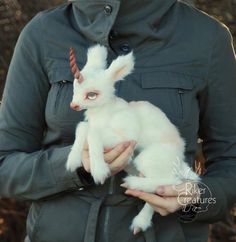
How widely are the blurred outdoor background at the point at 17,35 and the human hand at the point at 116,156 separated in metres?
1.76

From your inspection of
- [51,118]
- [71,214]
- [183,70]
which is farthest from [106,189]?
[183,70]

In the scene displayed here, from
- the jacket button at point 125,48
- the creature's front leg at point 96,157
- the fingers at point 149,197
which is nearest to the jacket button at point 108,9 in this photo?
the jacket button at point 125,48

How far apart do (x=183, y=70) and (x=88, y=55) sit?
13.8 inches

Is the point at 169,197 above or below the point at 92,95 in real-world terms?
below

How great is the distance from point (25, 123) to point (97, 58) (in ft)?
1.25

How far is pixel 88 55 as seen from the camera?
6.89 feet

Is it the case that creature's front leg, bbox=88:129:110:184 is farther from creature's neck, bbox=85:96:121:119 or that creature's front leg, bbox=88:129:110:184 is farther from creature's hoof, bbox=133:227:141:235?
creature's hoof, bbox=133:227:141:235

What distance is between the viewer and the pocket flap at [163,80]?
7.35 feet

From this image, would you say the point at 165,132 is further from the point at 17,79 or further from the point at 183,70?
the point at 17,79

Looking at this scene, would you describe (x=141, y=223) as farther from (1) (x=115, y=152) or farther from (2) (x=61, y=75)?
(2) (x=61, y=75)

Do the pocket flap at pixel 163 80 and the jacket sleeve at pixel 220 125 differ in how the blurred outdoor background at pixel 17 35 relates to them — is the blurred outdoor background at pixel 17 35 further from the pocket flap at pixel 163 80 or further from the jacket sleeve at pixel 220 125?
the pocket flap at pixel 163 80

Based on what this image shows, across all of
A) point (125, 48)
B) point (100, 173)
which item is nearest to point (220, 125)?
point (125, 48)

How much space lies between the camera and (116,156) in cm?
197

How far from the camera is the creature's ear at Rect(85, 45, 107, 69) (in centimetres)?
204
